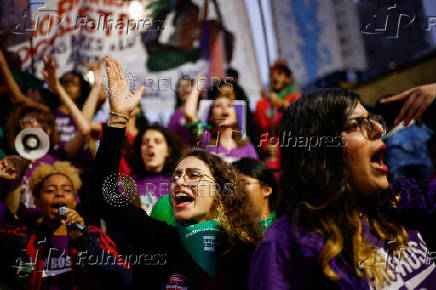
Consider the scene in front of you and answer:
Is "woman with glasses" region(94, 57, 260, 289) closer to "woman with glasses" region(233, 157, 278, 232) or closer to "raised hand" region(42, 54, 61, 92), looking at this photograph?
"woman with glasses" region(233, 157, 278, 232)

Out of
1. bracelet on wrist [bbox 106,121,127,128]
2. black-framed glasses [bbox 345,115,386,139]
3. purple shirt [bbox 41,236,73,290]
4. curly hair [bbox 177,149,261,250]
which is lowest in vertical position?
purple shirt [bbox 41,236,73,290]

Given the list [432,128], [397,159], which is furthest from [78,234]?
[432,128]

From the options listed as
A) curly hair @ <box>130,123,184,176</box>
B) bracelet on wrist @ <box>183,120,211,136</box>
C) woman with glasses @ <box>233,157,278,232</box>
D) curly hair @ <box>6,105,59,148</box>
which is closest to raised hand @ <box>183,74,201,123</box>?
bracelet on wrist @ <box>183,120,211,136</box>

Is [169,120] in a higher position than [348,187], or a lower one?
higher

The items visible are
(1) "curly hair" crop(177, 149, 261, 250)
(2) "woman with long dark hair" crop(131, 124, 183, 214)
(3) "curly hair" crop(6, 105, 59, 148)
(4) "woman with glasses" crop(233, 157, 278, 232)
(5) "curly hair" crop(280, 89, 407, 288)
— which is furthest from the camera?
(3) "curly hair" crop(6, 105, 59, 148)

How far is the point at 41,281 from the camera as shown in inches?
84.1

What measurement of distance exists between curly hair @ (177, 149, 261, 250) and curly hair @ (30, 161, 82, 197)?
3.04 feet

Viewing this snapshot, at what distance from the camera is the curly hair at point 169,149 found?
2.24m

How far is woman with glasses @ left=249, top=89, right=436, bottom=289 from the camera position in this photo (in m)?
1.18

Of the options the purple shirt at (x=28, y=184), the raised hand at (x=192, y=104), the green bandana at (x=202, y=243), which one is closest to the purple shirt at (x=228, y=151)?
the raised hand at (x=192, y=104)

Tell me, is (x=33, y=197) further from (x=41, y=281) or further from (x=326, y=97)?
(x=326, y=97)

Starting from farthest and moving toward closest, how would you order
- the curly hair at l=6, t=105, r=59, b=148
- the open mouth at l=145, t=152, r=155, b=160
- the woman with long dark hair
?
the curly hair at l=6, t=105, r=59, b=148, the open mouth at l=145, t=152, r=155, b=160, the woman with long dark hair

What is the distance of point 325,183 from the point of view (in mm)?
1291

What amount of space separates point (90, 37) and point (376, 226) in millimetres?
2399
